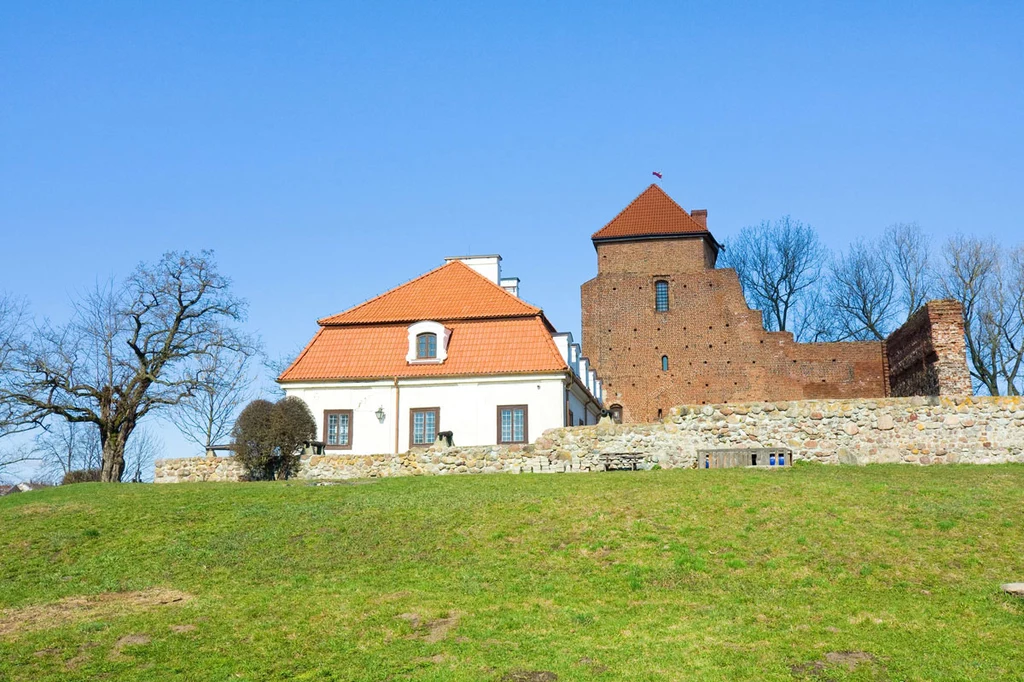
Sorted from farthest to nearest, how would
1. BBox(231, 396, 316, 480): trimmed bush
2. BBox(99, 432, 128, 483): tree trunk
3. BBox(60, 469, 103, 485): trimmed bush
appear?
BBox(60, 469, 103, 485): trimmed bush → BBox(99, 432, 128, 483): tree trunk → BBox(231, 396, 316, 480): trimmed bush

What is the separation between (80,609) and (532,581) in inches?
226

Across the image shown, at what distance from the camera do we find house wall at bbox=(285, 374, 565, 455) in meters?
26.6

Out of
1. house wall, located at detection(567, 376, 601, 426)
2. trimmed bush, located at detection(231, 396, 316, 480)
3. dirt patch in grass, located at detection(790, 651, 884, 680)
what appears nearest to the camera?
dirt patch in grass, located at detection(790, 651, 884, 680)

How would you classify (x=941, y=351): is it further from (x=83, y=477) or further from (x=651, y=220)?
(x=83, y=477)

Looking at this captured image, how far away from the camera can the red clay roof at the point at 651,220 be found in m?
39.0

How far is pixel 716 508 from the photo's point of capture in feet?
51.6

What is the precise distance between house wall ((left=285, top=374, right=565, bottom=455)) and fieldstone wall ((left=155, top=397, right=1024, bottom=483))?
2820 millimetres

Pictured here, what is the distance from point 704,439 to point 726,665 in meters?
13.6

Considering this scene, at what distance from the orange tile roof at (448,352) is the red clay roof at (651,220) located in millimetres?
12166

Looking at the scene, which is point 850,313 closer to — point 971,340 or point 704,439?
point 971,340

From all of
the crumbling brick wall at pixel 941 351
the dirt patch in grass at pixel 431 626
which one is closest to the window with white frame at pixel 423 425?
the crumbling brick wall at pixel 941 351

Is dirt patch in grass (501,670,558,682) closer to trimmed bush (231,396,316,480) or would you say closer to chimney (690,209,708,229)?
trimmed bush (231,396,316,480)

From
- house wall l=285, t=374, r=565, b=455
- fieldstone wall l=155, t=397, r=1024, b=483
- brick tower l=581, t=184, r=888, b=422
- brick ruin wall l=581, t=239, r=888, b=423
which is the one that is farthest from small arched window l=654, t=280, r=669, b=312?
fieldstone wall l=155, t=397, r=1024, b=483

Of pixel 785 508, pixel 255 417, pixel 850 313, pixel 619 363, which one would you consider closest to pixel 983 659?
pixel 785 508
